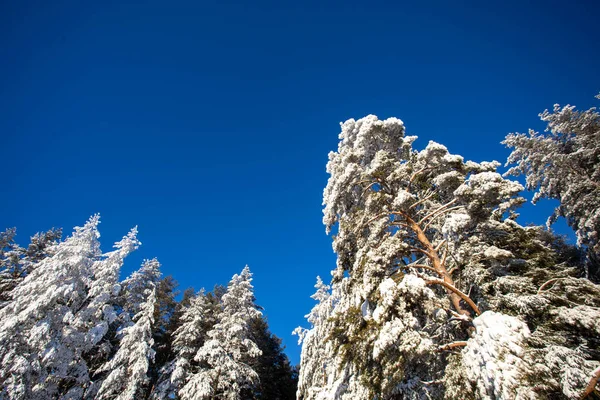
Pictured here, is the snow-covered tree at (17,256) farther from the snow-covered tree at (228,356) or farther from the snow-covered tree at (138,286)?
the snow-covered tree at (228,356)

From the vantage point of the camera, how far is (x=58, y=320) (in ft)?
50.3

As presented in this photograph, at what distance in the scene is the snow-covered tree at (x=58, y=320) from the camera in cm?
1382

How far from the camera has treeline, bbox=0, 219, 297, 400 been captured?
14250 mm

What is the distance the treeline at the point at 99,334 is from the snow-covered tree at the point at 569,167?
21789 millimetres

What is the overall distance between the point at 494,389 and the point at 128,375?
65.6 feet

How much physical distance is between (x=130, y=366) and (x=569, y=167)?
3012 cm

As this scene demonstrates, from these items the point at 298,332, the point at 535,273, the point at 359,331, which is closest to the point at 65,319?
the point at 298,332

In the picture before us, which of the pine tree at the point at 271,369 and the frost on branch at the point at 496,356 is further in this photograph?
the pine tree at the point at 271,369

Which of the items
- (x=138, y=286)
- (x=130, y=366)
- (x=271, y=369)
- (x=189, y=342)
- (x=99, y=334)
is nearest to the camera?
(x=99, y=334)

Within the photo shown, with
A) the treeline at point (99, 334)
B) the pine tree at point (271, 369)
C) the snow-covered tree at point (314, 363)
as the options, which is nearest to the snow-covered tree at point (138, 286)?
the treeline at point (99, 334)

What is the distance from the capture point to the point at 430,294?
21.2 feet

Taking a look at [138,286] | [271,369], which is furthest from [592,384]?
[271,369]

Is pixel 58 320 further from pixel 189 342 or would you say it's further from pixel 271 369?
pixel 271 369

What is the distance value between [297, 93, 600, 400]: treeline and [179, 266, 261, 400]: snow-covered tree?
317 inches
